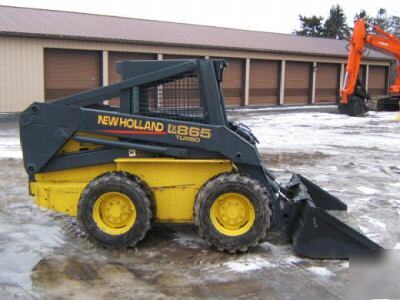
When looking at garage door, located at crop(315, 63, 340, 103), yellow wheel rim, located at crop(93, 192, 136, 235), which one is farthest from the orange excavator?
yellow wheel rim, located at crop(93, 192, 136, 235)

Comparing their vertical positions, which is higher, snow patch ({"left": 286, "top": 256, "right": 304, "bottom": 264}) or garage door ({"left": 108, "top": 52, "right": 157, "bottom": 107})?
garage door ({"left": 108, "top": 52, "right": 157, "bottom": 107})

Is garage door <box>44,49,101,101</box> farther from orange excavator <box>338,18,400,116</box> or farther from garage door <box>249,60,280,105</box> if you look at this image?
orange excavator <box>338,18,400,116</box>

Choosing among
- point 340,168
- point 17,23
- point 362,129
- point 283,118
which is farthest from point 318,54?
point 340,168

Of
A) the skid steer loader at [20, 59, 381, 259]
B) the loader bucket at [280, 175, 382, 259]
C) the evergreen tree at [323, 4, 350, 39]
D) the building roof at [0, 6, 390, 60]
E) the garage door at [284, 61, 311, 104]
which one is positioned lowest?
the loader bucket at [280, 175, 382, 259]

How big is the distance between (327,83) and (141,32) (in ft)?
48.4

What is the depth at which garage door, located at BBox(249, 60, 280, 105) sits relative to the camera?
30.8 metres

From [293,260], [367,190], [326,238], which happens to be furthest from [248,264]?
[367,190]

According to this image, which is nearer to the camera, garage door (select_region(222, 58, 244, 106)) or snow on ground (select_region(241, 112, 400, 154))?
snow on ground (select_region(241, 112, 400, 154))

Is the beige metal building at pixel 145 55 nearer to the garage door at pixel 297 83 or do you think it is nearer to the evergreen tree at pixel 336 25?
the garage door at pixel 297 83

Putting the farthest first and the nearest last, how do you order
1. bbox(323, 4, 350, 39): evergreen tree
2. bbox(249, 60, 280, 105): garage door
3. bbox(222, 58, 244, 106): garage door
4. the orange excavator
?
bbox(323, 4, 350, 39): evergreen tree, bbox(249, 60, 280, 105): garage door, bbox(222, 58, 244, 106): garage door, the orange excavator

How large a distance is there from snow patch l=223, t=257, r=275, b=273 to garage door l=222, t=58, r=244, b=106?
80.2ft

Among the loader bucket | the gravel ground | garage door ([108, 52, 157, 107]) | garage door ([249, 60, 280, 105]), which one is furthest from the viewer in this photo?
garage door ([249, 60, 280, 105])

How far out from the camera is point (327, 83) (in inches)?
1401

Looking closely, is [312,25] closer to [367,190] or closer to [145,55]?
[145,55]
